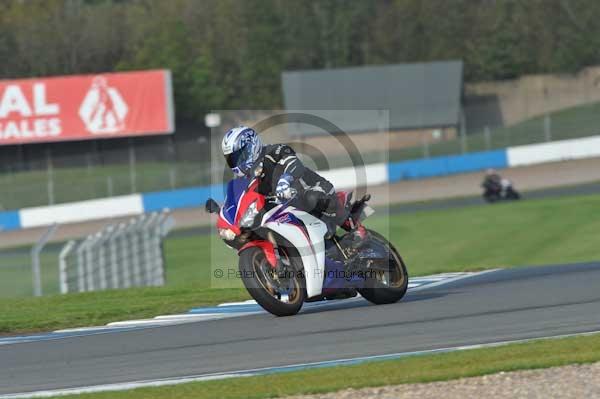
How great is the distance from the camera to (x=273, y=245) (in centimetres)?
962

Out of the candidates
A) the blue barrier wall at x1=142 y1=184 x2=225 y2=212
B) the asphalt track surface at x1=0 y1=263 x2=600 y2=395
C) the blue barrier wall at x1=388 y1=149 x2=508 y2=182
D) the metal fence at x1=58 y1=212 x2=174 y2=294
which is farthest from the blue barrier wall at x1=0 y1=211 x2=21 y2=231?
the asphalt track surface at x1=0 y1=263 x2=600 y2=395

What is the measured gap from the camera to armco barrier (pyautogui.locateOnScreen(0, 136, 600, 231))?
132 feet

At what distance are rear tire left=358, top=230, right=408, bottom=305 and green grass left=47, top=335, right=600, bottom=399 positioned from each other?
102 inches

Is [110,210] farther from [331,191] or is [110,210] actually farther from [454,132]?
[331,191]

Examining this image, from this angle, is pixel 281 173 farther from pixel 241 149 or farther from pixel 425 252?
pixel 425 252

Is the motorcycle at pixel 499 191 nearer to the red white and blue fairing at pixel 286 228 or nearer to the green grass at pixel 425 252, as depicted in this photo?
the green grass at pixel 425 252

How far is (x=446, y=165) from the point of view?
40938mm

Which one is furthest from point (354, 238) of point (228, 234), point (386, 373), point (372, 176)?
point (372, 176)

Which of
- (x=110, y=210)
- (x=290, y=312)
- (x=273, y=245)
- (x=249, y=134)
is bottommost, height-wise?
(x=110, y=210)

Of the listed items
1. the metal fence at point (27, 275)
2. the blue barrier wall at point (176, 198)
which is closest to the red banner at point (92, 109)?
the blue barrier wall at point (176, 198)

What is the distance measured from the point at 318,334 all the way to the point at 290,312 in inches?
39.6

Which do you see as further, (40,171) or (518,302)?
(40,171)

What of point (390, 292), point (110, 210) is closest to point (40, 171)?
point (110, 210)

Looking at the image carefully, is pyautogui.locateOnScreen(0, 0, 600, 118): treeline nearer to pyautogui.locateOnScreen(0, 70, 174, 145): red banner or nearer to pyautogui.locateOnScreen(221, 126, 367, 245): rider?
pyautogui.locateOnScreen(0, 70, 174, 145): red banner
